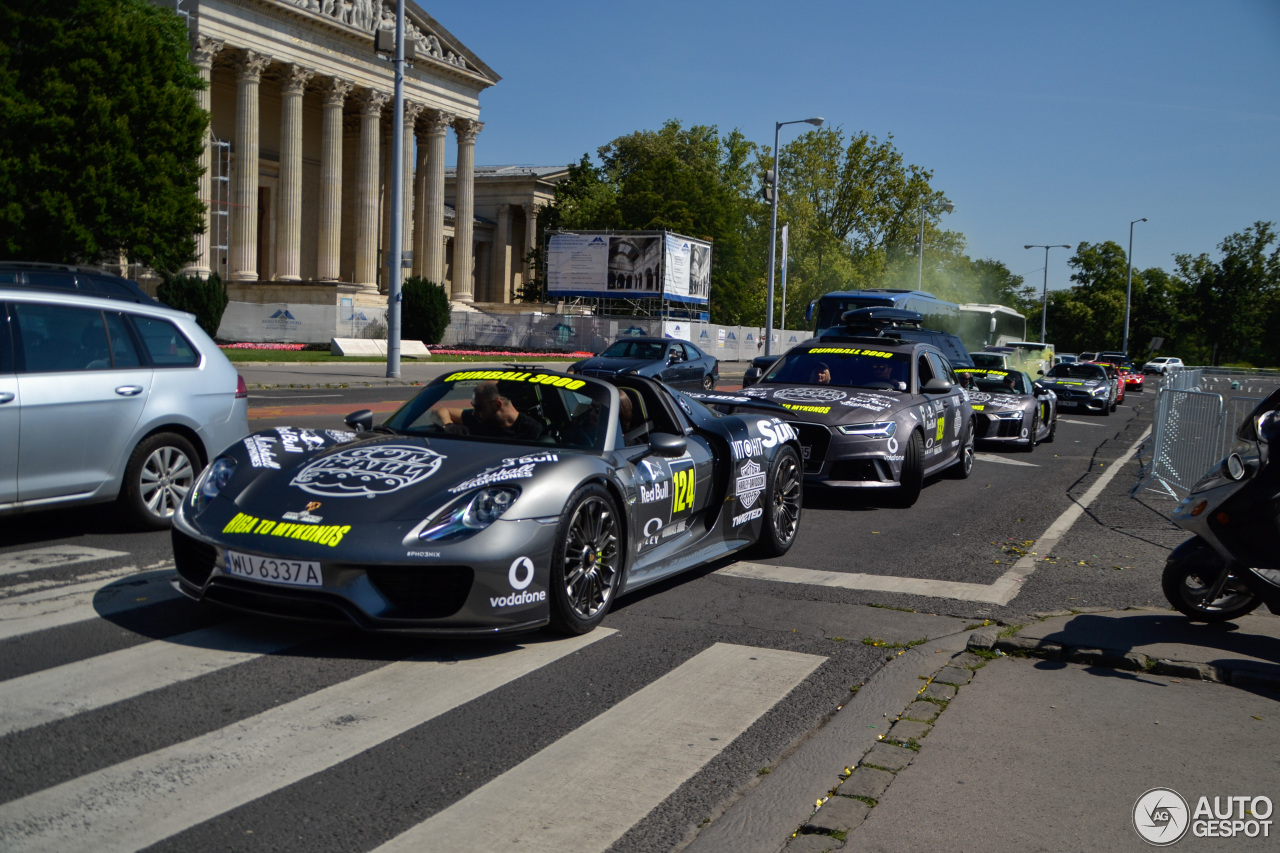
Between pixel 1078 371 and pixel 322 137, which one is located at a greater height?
pixel 322 137

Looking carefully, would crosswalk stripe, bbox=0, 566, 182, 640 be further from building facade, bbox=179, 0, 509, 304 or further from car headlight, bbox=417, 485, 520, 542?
building facade, bbox=179, 0, 509, 304

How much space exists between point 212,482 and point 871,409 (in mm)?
6635

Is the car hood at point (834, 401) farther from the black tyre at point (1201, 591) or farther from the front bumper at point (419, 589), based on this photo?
the front bumper at point (419, 589)

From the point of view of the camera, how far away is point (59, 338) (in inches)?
285

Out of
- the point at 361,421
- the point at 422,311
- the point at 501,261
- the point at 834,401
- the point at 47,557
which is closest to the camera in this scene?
the point at 361,421

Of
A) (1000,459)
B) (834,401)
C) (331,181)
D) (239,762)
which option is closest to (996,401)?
(1000,459)

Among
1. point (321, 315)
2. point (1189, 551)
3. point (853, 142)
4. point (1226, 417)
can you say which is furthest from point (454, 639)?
point (853, 142)

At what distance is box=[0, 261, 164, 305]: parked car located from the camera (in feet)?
29.7

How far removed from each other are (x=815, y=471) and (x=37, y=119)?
1263 inches

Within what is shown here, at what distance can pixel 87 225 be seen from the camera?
3562 centimetres

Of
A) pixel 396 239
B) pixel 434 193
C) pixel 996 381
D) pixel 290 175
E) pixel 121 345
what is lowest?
pixel 996 381

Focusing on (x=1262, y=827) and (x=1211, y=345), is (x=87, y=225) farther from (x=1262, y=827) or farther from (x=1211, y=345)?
(x=1211, y=345)

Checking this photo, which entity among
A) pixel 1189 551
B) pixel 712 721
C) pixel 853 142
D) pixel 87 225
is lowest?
pixel 712 721

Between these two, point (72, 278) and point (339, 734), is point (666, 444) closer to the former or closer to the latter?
point (339, 734)
